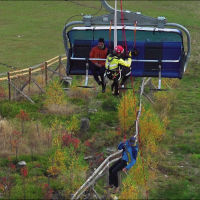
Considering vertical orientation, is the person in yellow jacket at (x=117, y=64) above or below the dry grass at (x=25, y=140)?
above

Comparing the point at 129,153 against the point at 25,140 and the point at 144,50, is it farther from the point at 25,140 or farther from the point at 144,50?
the point at 25,140

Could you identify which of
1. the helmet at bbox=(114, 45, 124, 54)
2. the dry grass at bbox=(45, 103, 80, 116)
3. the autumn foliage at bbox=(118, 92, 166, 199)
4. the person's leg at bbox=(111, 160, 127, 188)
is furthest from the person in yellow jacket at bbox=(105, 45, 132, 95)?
the dry grass at bbox=(45, 103, 80, 116)

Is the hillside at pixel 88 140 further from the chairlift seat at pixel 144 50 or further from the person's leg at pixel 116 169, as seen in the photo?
the chairlift seat at pixel 144 50

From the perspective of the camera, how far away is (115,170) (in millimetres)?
13617

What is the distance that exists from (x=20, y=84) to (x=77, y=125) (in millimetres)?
4824

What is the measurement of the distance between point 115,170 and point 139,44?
421cm

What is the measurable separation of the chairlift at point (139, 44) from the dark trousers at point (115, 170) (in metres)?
2.45

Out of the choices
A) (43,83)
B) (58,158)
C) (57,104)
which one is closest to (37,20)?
(43,83)

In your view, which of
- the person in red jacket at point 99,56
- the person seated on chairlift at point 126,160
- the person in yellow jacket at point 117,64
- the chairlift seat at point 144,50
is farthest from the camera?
the chairlift seat at point 144,50

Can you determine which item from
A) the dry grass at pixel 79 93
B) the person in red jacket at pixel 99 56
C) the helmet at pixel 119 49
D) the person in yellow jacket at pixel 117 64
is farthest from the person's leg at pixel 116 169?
the dry grass at pixel 79 93

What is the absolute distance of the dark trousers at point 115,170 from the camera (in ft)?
44.6

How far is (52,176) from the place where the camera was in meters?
14.6

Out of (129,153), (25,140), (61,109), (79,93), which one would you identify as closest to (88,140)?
(25,140)

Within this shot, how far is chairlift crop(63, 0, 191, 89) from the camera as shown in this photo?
1410 cm
